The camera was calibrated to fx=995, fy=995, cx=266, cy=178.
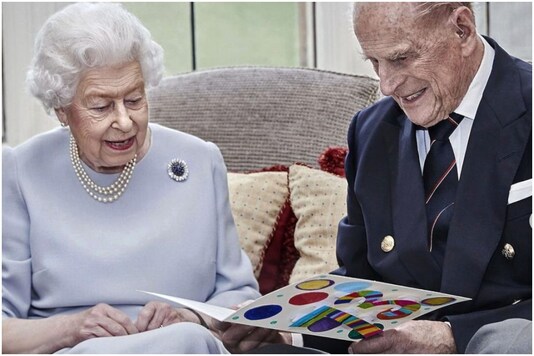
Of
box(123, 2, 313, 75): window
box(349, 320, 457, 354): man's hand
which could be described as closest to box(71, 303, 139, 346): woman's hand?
box(349, 320, 457, 354): man's hand

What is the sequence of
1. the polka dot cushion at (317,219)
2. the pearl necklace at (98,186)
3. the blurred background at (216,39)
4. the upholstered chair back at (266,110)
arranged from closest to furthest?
the pearl necklace at (98,186), the polka dot cushion at (317,219), the upholstered chair back at (266,110), the blurred background at (216,39)

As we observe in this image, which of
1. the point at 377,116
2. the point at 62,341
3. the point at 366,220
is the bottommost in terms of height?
the point at 62,341

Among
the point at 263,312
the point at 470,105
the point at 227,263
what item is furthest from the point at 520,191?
the point at 227,263

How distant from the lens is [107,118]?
7.41 feet

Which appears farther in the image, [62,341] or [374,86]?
[374,86]

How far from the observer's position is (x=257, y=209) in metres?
2.64

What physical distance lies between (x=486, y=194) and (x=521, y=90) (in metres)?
0.23

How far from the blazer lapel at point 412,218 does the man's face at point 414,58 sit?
0.11 metres

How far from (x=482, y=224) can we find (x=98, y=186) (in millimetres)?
905

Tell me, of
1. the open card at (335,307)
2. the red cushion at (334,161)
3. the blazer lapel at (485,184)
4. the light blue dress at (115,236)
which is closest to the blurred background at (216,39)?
the red cushion at (334,161)

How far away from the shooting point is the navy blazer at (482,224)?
1.99m

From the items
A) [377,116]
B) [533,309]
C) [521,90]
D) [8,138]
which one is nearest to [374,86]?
[377,116]

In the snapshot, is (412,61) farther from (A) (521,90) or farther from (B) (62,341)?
(B) (62,341)

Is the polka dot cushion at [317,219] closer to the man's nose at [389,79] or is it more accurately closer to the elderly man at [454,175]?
the elderly man at [454,175]
